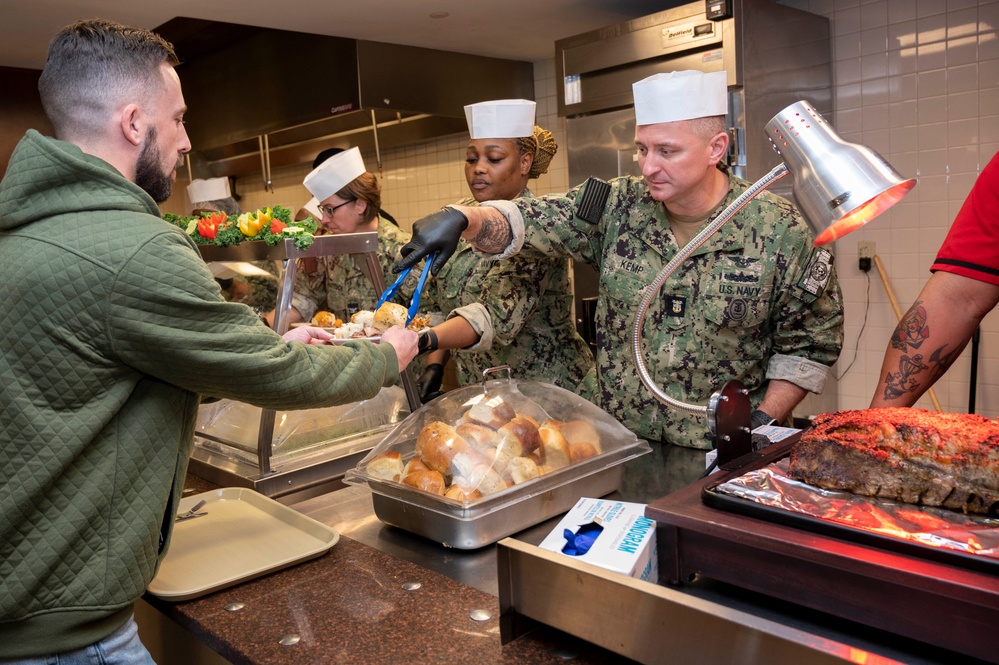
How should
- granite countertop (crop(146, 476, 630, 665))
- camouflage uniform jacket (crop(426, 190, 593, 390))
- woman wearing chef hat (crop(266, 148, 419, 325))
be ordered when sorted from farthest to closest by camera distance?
1. woman wearing chef hat (crop(266, 148, 419, 325))
2. camouflage uniform jacket (crop(426, 190, 593, 390))
3. granite countertop (crop(146, 476, 630, 665))

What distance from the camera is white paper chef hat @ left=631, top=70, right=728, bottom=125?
1.95 metres

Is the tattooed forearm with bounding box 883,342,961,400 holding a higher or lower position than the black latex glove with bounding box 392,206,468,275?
lower

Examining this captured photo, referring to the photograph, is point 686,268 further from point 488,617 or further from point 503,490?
point 488,617

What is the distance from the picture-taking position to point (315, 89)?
462 cm

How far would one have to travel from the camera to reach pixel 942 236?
11.4 feet

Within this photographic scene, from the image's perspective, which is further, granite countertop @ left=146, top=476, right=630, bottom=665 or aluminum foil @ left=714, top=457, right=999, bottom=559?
granite countertop @ left=146, top=476, right=630, bottom=665

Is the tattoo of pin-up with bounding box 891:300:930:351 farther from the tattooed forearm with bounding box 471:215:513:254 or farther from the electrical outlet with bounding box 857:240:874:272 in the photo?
the electrical outlet with bounding box 857:240:874:272

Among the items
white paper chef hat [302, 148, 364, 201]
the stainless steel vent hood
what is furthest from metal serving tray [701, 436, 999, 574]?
the stainless steel vent hood

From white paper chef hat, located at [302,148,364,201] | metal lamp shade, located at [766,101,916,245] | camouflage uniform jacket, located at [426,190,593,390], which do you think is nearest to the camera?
metal lamp shade, located at [766,101,916,245]

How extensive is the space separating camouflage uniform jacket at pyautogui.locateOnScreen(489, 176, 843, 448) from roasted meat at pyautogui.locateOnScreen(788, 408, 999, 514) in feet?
2.70

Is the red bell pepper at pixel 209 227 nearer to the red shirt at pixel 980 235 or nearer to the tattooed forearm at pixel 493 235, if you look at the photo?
the tattooed forearm at pixel 493 235

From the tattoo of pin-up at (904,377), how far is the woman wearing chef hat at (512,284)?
3.46ft

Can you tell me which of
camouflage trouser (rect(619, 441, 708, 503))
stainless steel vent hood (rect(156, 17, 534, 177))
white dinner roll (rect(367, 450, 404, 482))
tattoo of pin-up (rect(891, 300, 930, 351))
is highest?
stainless steel vent hood (rect(156, 17, 534, 177))

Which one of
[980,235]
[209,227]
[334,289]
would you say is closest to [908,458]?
[980,235]
